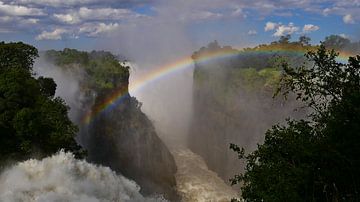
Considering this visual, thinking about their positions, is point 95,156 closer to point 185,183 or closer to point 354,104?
point 185,183

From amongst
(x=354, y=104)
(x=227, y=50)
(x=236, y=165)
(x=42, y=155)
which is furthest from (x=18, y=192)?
(x=227, y=50)

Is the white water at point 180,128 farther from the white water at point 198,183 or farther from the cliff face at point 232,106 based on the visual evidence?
the cliff face at point 232,106

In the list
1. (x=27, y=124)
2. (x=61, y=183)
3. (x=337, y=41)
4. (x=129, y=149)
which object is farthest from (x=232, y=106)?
(x=61, y=183)

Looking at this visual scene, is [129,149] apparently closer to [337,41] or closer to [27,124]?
[27,124]

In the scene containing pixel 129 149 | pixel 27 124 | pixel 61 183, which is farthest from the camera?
pixel 129 149

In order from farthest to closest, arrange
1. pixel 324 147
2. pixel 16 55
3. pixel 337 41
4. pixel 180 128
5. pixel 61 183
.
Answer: pixel 337 41 → pixel 180 128 → pixel 16 55 → pixel 61 183 → pixel 324 147

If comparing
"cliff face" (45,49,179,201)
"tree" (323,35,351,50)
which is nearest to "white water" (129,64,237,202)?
"cliff face" (45,49,179,201)
